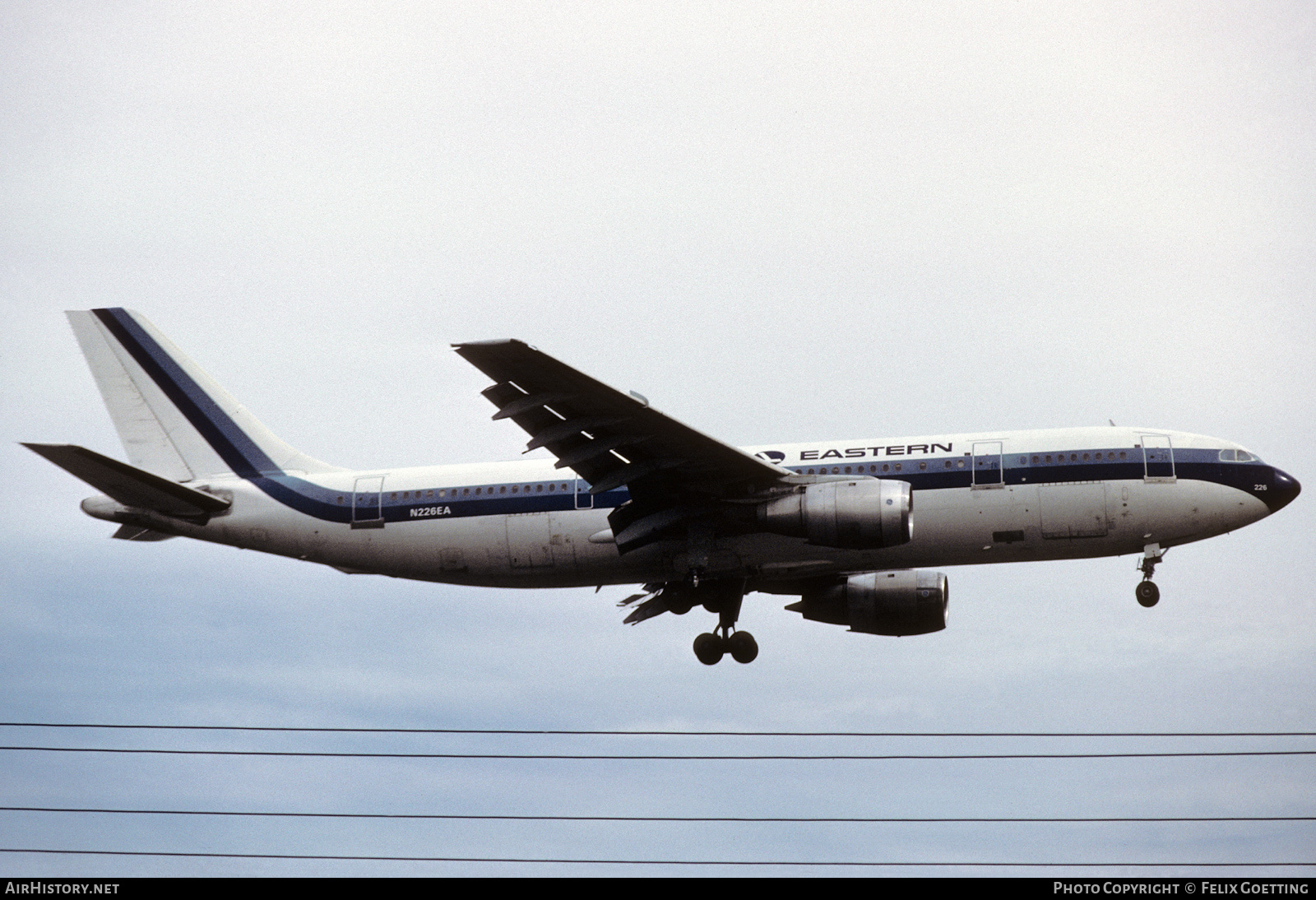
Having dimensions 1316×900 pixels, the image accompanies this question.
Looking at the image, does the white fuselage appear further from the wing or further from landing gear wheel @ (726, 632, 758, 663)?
landing gear wheel @ (726, 632, 758, 663)

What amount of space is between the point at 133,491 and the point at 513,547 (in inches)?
405

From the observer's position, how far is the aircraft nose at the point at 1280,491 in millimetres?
34062

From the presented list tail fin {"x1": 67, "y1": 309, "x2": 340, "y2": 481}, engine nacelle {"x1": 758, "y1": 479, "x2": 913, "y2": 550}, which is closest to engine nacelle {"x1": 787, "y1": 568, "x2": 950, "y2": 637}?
engine nacelle {"x1": 758, "y1": 479, "x2": 913, "y2": 550}

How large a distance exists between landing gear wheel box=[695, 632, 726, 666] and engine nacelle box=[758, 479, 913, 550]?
5.08m

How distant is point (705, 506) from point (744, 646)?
4.73 meters

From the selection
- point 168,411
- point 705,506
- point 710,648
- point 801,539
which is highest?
point 168,411

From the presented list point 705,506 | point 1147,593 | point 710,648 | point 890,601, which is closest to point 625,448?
point 705,506

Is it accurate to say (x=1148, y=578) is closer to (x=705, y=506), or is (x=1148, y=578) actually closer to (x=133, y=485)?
(x=705, y=506)

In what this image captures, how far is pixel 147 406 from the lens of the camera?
42.3 metres

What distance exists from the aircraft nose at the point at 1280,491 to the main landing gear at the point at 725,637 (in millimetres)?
12801

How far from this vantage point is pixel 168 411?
42094mm

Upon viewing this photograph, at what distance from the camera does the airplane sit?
33.0 metres
